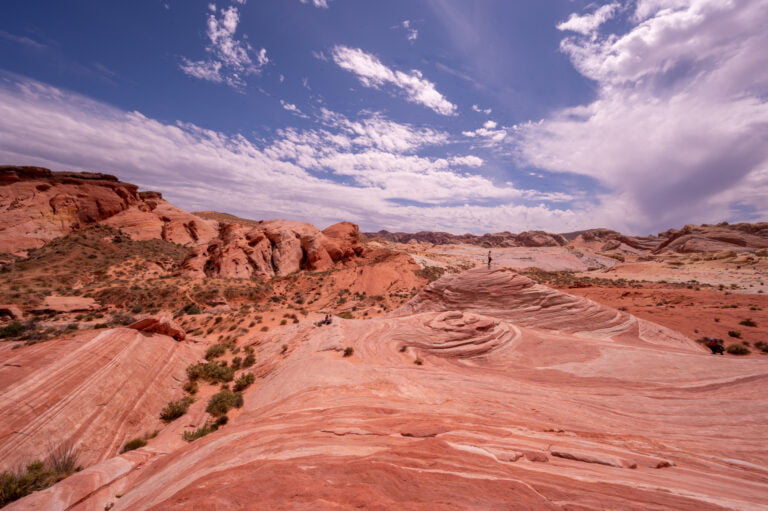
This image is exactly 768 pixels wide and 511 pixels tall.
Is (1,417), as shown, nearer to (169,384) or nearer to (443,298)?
(169,384)

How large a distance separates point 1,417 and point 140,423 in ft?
8.24

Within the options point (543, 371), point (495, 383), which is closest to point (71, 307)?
point (495, 383)

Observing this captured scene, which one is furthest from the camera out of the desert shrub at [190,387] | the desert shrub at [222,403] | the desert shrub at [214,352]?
the desert shrub at [214,352]

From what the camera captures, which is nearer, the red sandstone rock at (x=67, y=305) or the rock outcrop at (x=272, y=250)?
the red sandstone rock at (x=67, y=305)

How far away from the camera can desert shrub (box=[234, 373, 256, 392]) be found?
970 cm

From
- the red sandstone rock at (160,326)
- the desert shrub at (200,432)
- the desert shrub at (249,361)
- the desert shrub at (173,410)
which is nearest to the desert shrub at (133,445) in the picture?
the desert shrub at (200,432)

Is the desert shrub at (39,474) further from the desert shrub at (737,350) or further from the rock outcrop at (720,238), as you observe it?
the rock outcrop at (720,238)

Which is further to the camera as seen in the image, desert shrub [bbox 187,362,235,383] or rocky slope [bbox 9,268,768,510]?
desert shrub [bbox 187,362,235,383]

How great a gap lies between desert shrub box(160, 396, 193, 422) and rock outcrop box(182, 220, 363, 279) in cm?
2361

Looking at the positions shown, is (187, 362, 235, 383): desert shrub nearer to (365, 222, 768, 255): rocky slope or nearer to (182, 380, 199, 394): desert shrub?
(182, 380, 199, 394): desert shrub

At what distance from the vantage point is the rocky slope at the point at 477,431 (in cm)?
303

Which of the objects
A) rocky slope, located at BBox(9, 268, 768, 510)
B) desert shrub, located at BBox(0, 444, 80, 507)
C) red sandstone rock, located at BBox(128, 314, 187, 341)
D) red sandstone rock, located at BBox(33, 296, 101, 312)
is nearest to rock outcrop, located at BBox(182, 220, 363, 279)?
red sandstone rock, located at BBox(33, 296, 101, 312)

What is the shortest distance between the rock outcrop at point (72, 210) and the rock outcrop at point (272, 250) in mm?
17673

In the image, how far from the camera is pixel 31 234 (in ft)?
116
